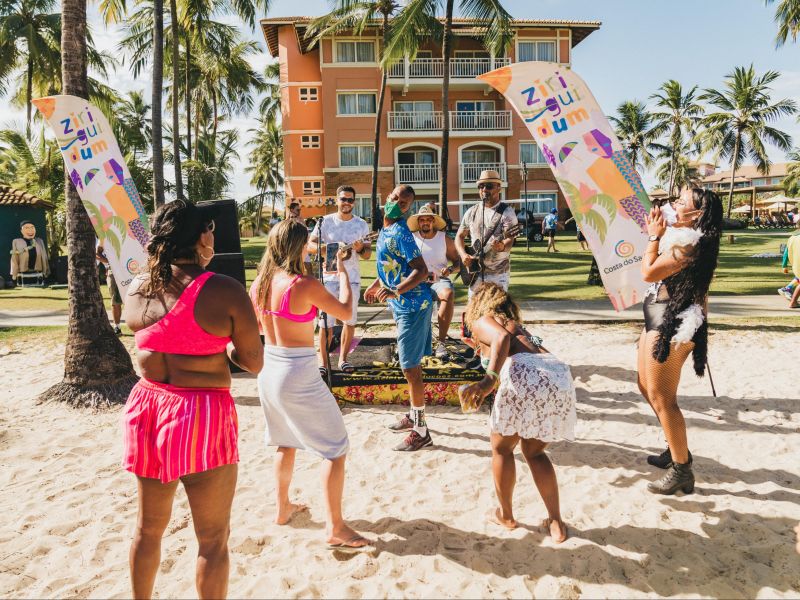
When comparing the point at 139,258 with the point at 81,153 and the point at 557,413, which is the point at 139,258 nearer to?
the point at 81,153

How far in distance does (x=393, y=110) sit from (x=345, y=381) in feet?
98.2

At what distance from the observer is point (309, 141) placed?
33.0 m

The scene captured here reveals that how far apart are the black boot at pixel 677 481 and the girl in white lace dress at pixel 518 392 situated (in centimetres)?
95

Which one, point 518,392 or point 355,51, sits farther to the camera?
point 355,51

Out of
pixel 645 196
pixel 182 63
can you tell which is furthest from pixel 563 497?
pixel 182 63

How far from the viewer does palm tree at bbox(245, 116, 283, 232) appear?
49.6m

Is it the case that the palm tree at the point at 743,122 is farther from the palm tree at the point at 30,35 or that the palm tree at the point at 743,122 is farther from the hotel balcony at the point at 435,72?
the palm tree at the point at 30,35

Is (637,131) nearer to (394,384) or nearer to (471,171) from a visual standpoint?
(471,171)

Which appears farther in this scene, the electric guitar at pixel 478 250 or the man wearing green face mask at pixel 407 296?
the electric guitar at pixel 478 250

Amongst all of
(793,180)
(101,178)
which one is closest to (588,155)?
(101,178)

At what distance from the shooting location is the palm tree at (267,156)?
→ 49594mm

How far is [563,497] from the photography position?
3625 millimetres

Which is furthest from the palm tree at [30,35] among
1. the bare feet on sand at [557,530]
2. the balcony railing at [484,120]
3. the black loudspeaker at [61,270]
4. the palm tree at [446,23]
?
the bare feet on sand at [557,530]

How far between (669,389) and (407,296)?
1.99 meters
